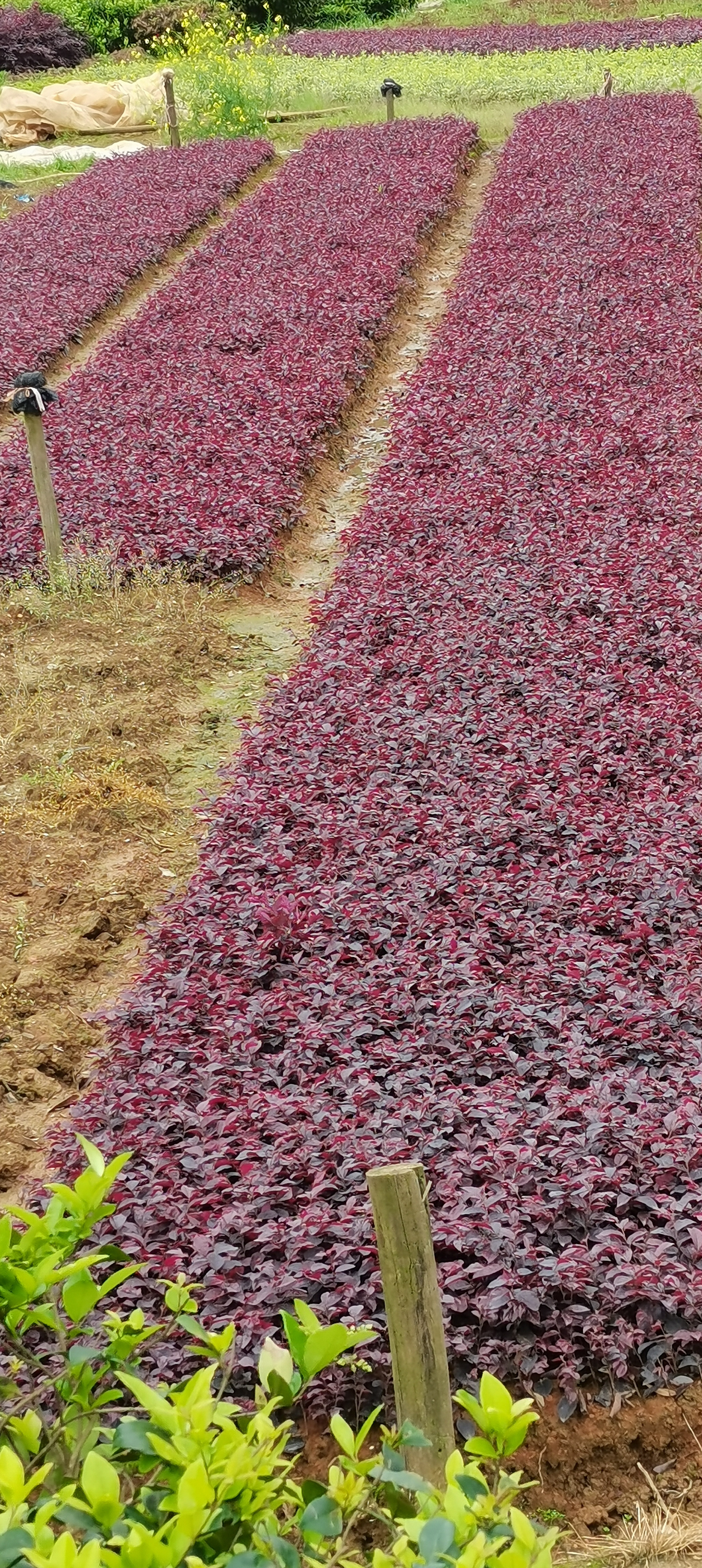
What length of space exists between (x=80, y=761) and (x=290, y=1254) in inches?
143

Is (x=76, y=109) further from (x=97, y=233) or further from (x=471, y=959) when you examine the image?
(x=471, y=959)

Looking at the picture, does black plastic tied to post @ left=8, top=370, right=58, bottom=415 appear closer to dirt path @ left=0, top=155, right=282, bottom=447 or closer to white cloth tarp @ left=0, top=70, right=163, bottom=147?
dirt path @ left=0, top=155, right=282, bottom=447

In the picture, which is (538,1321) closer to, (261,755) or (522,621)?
(261,755)

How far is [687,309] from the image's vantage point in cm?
1239

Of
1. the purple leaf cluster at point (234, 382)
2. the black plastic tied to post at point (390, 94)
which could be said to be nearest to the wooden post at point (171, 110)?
the black plastic tied to post at point (390, 94)

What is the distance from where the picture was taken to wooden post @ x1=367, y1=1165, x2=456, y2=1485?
97.7 inches

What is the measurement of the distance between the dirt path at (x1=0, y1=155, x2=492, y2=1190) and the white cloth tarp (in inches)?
716

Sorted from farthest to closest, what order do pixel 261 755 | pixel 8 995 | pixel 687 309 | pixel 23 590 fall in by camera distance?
pixel 687 309, pixel 23 590, pixel 261 755, pixel 8 995

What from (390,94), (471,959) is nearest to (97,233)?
(390,94)

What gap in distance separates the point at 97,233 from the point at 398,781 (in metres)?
14.1

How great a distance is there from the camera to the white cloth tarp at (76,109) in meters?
24.9

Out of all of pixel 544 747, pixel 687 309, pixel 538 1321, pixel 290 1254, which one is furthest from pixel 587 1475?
pixel 687 309

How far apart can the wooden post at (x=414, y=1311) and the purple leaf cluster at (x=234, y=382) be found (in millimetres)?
6691

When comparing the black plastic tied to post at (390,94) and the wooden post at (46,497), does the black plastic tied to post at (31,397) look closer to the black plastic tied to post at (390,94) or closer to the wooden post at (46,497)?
the wooden post at (46,497)
